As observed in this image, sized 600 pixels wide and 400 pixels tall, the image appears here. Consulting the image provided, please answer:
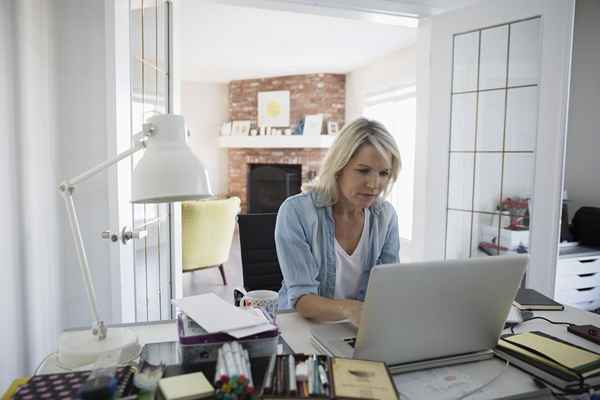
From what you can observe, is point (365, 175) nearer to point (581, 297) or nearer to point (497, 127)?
point (497, 127)

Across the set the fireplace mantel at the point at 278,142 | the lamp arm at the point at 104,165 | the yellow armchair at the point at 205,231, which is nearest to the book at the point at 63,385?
the lamp arm at the point at 104,165

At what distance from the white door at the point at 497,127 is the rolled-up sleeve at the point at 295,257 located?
1501mm

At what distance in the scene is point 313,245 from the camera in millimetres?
1483

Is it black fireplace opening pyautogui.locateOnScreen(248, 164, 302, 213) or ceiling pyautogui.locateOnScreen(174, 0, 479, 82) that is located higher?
ceiling pyautogui.locateOnScreen(174, 0, 479, 82)

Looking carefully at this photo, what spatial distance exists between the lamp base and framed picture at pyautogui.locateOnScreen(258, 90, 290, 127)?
6120 mm

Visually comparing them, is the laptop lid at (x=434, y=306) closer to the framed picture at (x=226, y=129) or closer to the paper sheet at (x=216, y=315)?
the paper sheet at (x=216, y=315)

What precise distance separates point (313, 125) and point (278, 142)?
2.03ft

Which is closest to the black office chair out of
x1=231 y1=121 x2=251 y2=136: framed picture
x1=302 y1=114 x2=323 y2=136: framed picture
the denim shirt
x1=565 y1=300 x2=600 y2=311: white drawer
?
the denim shirt

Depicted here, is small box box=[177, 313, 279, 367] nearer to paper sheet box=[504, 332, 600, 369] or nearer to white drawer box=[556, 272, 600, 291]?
paper sheet box=[504, 332, 600, 369]

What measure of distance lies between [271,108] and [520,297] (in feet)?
19.6

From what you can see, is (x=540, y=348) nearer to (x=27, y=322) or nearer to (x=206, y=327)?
(x=206, y=327)

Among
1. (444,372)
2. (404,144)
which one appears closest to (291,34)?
(404,144)

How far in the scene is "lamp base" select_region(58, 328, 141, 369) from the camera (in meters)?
0.96

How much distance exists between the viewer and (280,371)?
2.68ft
